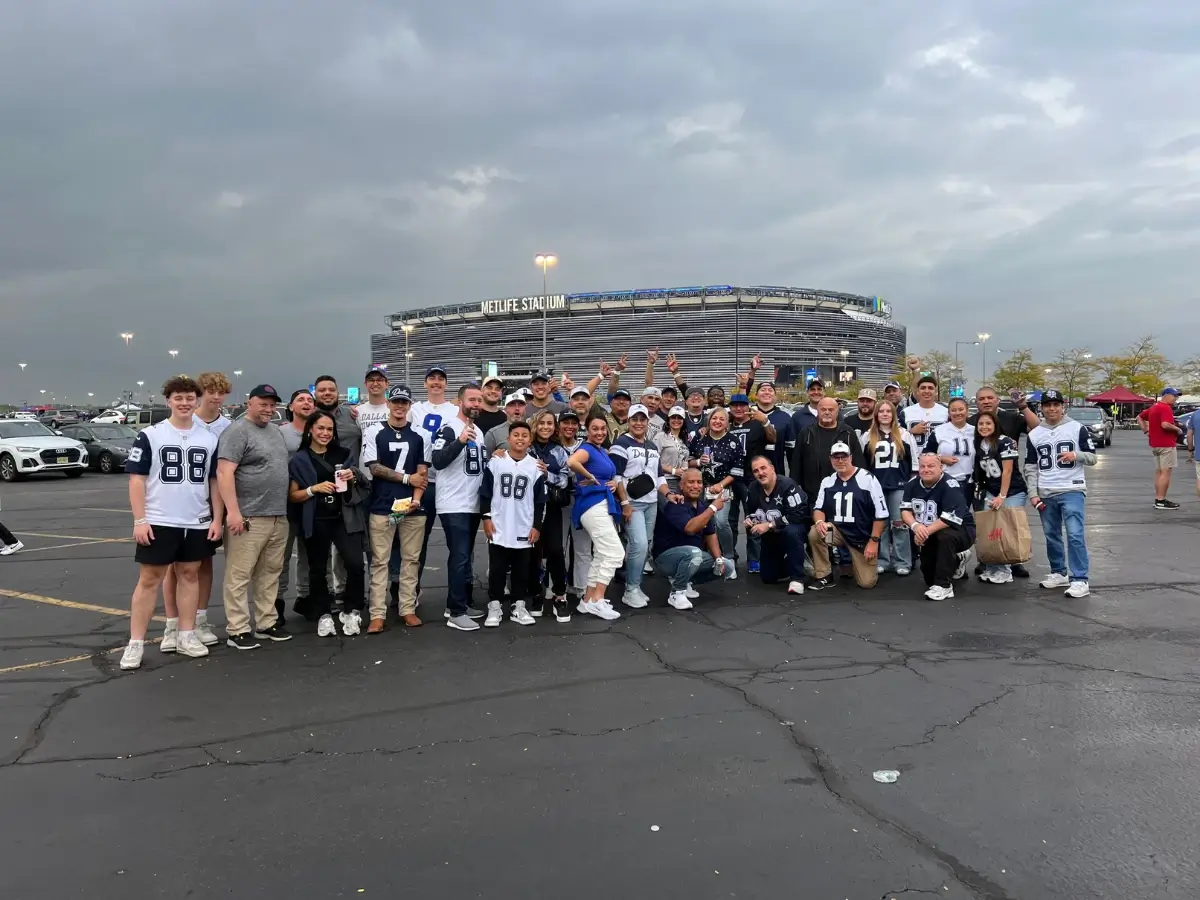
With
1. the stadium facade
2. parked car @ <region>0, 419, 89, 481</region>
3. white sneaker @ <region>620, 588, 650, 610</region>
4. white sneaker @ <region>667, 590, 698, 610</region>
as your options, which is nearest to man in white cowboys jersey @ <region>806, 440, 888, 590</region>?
white sneaker @ <region>667, 590, 698, 610</region>

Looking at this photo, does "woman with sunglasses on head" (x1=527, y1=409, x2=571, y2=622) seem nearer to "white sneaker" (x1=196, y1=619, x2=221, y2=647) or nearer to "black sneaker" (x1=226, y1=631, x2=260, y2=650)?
"black sneaker" (x1=226, y1=631, x2=260, y2=650)

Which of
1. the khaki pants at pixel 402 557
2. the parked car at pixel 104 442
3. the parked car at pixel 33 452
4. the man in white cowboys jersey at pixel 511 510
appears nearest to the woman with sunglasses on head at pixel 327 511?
the khaki pants at pixel 402 557

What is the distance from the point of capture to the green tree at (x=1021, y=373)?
64.6m

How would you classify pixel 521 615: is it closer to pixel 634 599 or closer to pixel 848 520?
pixel 634 599

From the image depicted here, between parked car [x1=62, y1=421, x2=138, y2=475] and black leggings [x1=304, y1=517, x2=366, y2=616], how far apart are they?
65.5 feet

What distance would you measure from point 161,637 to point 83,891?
12.1ft

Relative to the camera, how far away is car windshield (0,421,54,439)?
21.4 metres

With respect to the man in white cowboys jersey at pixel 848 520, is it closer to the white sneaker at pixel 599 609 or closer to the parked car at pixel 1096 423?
the white sneaker at pixel 599 609

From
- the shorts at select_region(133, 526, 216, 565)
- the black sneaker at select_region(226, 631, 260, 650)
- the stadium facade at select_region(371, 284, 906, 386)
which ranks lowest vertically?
the black sneaker at select_region(226, 631, 260, 650)

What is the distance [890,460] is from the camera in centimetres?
806

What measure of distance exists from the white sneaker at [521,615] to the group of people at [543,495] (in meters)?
0.02

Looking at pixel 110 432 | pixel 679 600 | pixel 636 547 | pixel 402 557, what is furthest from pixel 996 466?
pixel 110 432

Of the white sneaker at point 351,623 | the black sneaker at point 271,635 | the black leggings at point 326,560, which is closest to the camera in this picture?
the black sneaker at point 271,635

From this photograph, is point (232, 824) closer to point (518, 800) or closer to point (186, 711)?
point (518, 800)
